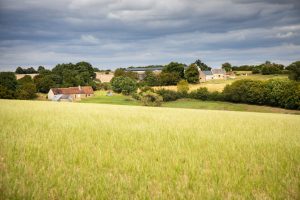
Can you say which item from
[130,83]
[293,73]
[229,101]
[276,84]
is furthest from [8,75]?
[293,73]

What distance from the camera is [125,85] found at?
387ft

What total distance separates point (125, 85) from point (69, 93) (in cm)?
2308

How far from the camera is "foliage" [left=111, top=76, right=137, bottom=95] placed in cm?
11731

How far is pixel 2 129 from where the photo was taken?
10.9 meters

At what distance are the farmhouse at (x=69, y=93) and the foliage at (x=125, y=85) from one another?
37.5 feet

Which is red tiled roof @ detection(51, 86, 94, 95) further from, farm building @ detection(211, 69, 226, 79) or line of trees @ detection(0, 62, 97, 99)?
farm building @ detection(211, 69, 226, 79)

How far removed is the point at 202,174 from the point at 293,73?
113 metres

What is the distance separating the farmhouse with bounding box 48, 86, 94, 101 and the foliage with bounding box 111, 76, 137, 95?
450 inches

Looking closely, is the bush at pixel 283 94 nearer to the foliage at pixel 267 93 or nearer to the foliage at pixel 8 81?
the foliage at pixel 267 93

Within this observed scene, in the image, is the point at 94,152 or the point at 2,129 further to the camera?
the point at 2,129

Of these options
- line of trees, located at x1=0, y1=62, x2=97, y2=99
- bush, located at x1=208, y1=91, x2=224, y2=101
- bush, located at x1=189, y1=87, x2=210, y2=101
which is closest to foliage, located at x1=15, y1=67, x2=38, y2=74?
line of trees, located at x1=0, y1=62, x2=97, y2=99

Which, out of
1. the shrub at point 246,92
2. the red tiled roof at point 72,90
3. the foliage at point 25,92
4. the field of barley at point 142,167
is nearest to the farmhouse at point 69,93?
the red tiled roof at point 72,90

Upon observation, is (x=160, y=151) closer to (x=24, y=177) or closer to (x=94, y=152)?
(x=94, y=152)

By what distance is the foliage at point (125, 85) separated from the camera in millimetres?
117312
